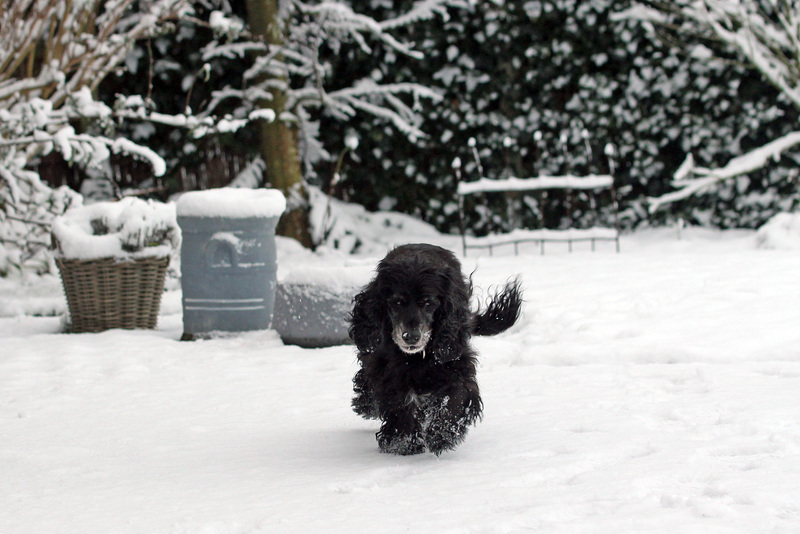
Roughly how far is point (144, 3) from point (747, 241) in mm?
5460

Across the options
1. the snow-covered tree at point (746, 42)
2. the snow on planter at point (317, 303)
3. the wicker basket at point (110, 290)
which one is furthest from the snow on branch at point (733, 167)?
the wicker basket at point (110, 290)

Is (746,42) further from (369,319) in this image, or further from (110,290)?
(369,319)

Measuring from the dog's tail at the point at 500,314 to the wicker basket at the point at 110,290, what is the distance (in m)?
2.61

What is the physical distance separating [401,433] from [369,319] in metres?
0.42

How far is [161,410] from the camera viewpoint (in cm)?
379

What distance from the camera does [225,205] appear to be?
524 cm

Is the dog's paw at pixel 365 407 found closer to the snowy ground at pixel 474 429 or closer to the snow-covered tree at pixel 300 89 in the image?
the snowy ground at pixel 474 429

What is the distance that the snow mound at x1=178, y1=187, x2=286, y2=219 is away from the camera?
5.23 metres

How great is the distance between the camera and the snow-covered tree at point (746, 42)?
25.5 ft

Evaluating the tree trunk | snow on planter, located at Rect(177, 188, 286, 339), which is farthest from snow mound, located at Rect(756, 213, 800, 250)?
snow on planter, located at Rect(177, 188, 286, 339)

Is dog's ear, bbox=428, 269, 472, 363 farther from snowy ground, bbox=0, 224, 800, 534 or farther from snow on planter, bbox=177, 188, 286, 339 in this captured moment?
snow on planter, bbox=177, 188, 286, 339

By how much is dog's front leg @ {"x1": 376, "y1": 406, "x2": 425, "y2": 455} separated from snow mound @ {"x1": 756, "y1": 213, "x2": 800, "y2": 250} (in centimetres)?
498

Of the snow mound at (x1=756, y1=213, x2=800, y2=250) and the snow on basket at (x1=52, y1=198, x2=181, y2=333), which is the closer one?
the snow on basket at (x1=52, y1=198, x2=181, y2=333)

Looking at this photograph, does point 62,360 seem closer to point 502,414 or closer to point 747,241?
point 502,414
